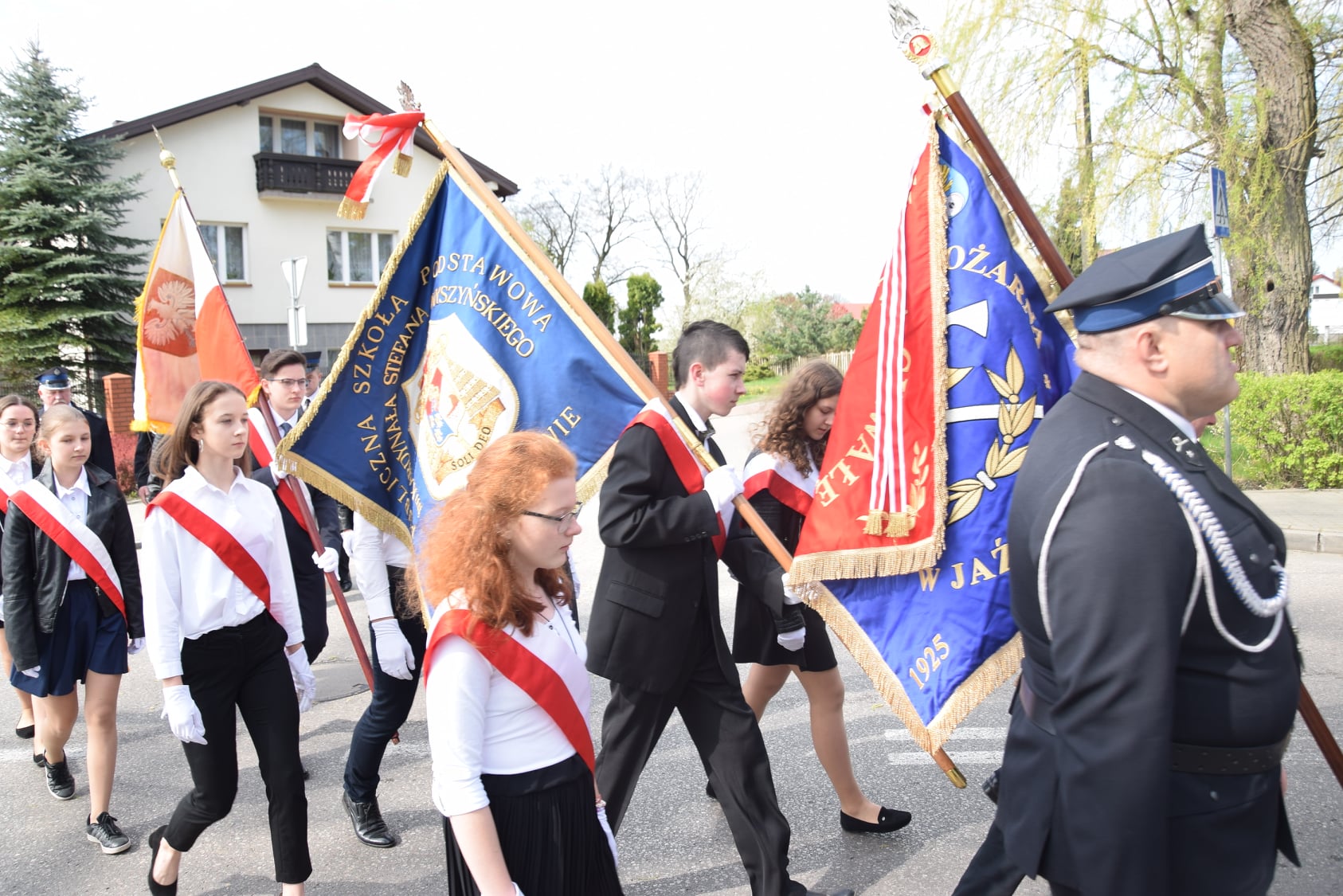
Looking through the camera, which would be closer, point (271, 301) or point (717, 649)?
point (717, 649)

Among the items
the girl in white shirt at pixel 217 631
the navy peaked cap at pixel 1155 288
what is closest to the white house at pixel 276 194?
the girl in white shirt at pixel 217 631

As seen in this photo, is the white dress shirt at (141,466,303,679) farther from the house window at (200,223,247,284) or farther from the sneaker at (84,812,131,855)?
the house window at (200,223,247,284)

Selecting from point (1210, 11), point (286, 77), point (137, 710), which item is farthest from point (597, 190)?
point (137, 710)

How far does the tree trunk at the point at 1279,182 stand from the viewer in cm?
1196

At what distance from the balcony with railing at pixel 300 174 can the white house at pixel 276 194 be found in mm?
24

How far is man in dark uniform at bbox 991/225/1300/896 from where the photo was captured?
1.70m

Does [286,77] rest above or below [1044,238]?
above

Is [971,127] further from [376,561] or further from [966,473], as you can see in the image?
[376,561]

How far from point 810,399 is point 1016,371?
1.00m

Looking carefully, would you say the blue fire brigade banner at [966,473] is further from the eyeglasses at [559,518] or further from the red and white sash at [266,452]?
the red and white sash at [266,452]

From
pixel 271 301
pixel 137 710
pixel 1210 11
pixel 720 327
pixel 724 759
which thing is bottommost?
pixel 137 710

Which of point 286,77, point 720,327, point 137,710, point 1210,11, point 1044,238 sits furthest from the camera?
point 286,77

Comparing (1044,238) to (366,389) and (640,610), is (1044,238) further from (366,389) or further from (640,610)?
(366,389)

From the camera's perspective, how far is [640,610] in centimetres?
321
